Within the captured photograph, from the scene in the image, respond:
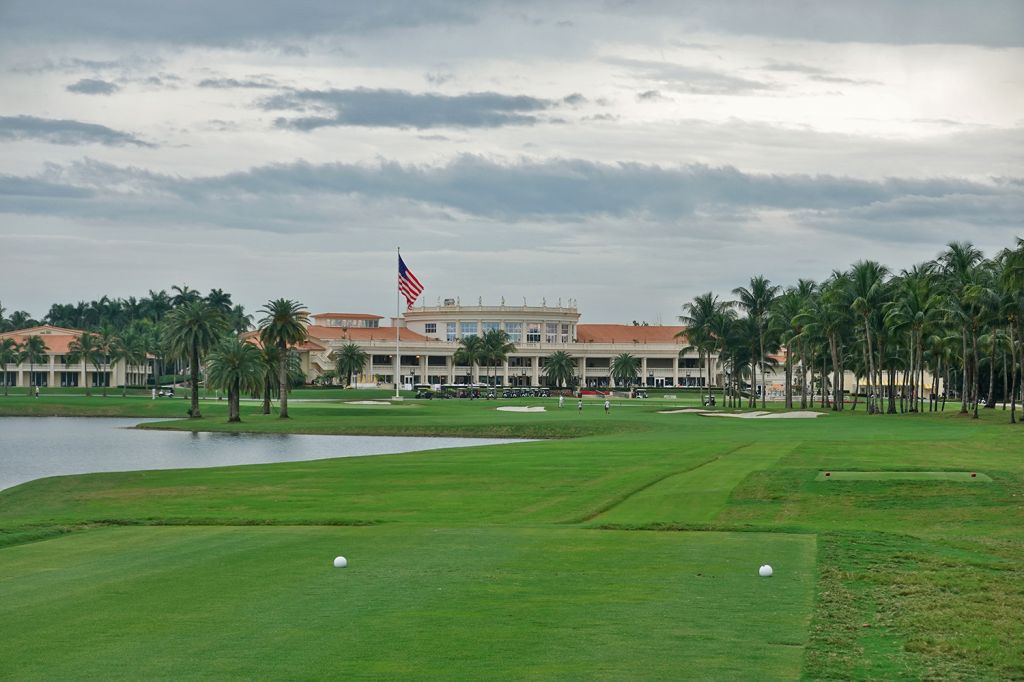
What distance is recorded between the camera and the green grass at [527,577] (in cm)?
1248

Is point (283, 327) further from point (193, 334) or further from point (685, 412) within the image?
point (685, 412)

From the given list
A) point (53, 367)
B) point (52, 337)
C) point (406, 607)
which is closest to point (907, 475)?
point (406, 607)

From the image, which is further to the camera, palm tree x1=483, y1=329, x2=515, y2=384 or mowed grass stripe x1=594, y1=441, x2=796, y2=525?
palm tree x1=483, y1=329, x2=515, y2=384

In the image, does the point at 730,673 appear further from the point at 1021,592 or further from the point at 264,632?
the point at 1021,592

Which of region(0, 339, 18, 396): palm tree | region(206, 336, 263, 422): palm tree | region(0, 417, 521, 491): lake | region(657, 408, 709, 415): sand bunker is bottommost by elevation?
region(0, 417, 521, 491): lake

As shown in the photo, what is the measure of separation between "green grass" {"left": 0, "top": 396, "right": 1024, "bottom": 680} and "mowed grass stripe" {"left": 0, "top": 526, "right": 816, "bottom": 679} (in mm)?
50

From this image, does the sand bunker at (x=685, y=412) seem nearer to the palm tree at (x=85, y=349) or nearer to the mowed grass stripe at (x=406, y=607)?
the mowed grass stripe at (x=406, y=607)

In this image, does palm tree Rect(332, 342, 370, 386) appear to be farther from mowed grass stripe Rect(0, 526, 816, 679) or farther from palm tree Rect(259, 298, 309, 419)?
mowed grass stripe Rect(0, 526, 816, 679)

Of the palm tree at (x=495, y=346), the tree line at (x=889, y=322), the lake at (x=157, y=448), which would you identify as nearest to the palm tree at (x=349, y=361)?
the palm tree at (x=495, y=346)

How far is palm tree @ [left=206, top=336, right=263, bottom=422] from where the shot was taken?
105 m

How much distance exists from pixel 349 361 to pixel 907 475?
488 ft

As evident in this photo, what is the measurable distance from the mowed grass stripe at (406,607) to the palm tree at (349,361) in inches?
6295

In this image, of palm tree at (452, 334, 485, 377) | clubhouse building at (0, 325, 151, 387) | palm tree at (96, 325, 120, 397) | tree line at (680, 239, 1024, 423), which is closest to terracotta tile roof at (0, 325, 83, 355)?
clubhouse building at (0, 325, 151, 387)

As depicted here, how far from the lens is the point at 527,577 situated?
57.3ft
